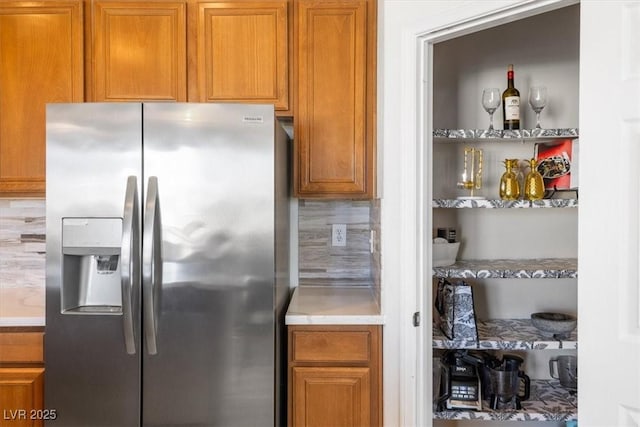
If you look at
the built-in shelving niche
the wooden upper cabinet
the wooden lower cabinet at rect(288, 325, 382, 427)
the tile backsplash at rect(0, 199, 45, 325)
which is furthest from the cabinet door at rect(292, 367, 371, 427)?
the tile backsplash at rect(0, 199, 45, 325)

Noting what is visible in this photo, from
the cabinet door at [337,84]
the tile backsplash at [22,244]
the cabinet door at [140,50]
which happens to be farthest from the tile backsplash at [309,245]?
the cabinet door at [140,50]

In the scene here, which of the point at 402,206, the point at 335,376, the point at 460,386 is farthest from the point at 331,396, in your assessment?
the point at 402,206

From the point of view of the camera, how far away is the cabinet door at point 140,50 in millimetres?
Answer: 2049

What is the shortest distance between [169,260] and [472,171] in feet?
4.64

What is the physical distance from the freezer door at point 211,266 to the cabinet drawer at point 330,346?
153mm

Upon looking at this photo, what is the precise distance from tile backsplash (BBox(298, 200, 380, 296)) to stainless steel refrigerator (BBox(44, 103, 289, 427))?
0.78m

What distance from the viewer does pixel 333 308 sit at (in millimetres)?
1919

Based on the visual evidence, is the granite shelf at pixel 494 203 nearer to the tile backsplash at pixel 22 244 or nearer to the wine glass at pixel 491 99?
the wine glass at pixel 491 99

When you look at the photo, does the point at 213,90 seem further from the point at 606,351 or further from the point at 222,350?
the point at 606,351

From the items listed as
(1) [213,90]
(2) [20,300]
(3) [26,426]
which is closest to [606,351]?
(1) [213,90]

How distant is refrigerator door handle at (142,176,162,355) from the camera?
1.62 m

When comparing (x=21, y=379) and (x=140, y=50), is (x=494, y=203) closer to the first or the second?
(x=140, y=50)

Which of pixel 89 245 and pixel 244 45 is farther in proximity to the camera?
pixel 244 45

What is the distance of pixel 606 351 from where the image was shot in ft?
3.74
